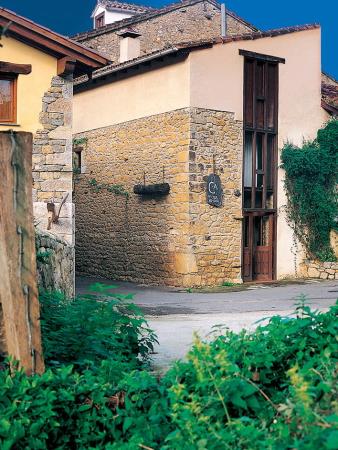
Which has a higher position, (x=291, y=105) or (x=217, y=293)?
(x=291, y=105)

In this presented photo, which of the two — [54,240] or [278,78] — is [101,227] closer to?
[278,78]

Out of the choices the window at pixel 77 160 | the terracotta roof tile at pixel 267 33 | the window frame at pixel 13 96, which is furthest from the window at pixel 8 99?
the window at pixel 77 160

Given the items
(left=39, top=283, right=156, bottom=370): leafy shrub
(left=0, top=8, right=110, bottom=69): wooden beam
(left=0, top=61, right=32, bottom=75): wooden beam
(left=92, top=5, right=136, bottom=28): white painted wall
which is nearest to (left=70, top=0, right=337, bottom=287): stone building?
(left=0, top=8, right=110, bottom=69): wooden beam

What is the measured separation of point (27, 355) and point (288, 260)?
15.9 metres

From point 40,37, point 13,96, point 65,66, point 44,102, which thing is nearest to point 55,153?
Answer: point 44,102

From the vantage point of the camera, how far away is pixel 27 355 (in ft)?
15.3

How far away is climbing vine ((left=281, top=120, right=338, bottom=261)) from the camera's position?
65.4ft

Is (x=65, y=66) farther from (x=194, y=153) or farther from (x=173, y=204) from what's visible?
(x=173, y=204)

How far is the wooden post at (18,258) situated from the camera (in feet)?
15.3

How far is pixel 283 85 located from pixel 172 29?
5.48 m

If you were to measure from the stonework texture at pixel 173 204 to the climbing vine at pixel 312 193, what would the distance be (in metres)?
1.96

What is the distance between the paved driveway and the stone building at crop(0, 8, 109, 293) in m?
2.58

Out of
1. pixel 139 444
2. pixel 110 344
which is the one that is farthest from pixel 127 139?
pixel 139 444

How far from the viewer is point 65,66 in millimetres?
13867
